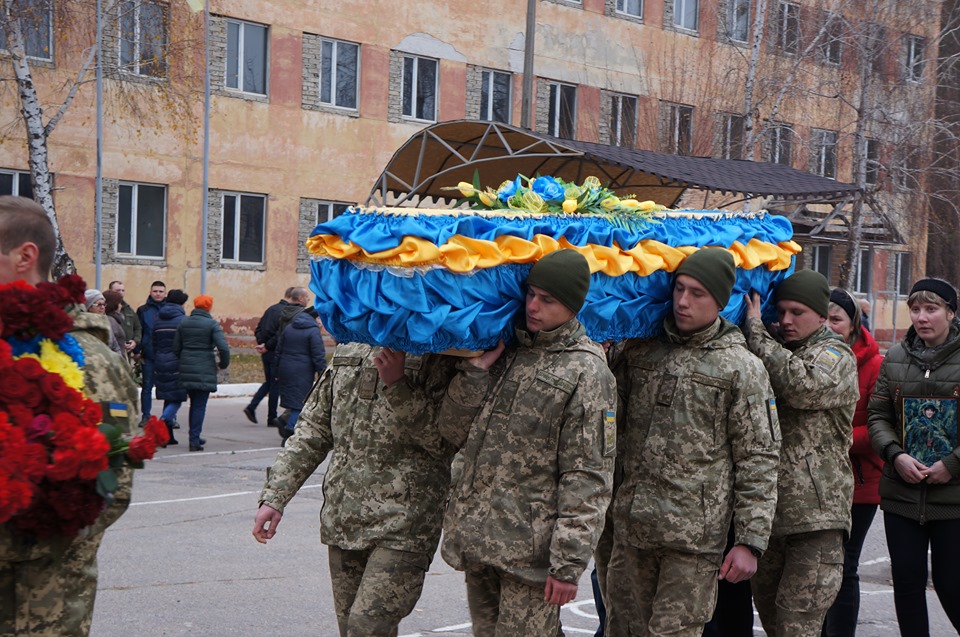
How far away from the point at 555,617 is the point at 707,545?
788 millimetres

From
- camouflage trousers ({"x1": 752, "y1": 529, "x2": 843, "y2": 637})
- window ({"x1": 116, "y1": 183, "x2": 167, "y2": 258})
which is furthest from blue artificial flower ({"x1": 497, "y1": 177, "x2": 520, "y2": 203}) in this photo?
window ({"x1": 116, "y1": 183, "x2": 167, "y2": 258})

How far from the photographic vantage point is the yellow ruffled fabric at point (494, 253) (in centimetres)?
435

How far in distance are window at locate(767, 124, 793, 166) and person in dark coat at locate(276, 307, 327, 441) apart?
1535 centimetres

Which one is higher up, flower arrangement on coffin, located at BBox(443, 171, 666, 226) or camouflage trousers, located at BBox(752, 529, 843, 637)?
flower arrangement on coffin, located at BBox(443, 171, 666, 226)

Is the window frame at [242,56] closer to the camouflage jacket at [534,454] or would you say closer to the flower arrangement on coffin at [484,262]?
the flower arrangement on coffin at [484,262]

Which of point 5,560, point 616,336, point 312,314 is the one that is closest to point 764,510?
point 616,336

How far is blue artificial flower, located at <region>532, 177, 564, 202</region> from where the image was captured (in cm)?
496

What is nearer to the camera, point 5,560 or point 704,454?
point 5,560

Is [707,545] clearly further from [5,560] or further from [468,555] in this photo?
[5,560]

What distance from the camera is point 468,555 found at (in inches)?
181

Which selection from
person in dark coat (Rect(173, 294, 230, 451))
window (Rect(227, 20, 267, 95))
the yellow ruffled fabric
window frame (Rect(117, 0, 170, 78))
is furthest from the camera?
window (Rect(227, 20, 267, 95))

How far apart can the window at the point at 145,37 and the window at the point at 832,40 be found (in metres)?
13.5

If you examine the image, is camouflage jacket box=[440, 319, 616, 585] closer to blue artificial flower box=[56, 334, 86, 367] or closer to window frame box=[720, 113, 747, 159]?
blue artificial flower box=[56, 334, 86, 367]

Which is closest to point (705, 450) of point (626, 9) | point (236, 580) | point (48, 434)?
point (48, 434)
